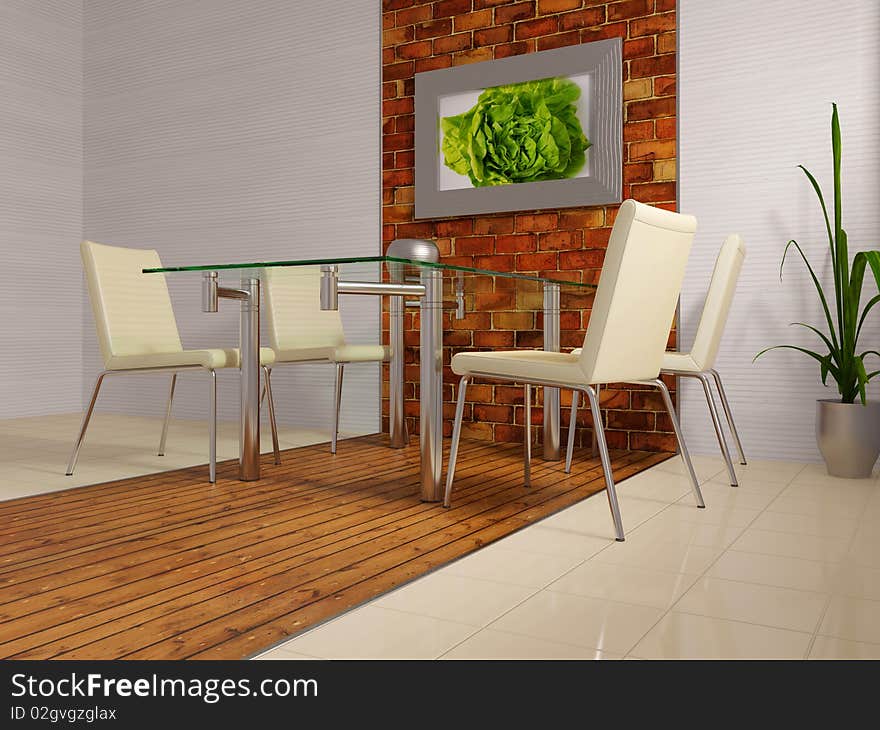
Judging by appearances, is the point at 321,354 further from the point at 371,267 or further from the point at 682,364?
the point at 682,364

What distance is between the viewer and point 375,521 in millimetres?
2275

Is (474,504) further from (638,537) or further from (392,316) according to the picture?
(392,316)

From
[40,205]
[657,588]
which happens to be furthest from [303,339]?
[40,205]

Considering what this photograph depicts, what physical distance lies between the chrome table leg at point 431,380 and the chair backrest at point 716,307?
38.2 inches

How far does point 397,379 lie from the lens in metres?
3.87

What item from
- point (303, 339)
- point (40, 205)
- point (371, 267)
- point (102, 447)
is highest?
point (40, 205)

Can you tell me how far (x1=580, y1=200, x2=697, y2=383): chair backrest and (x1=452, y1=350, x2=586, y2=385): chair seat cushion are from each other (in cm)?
4

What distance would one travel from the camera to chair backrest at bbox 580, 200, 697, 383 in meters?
2.06

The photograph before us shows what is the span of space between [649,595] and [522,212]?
2582mm

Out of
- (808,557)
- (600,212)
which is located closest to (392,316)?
(600,212)

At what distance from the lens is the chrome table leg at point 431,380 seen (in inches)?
97.3

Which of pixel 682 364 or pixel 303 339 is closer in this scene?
pixel 682 364

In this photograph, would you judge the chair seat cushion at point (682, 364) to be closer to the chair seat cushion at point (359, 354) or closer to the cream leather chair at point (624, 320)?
the cream leather chair at point (624, 320)

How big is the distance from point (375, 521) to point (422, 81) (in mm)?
2633
